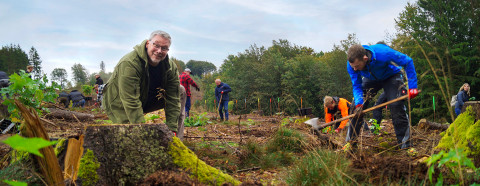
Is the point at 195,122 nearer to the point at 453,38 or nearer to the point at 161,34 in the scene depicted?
the point at 161,34

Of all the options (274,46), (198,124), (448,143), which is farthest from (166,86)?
(274,46)

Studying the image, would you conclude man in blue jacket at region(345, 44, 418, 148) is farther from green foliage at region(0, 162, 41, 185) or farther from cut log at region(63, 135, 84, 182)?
→ green foliage at region(0, 162, 41, 185)

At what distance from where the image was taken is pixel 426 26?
Result: 20.6 metres

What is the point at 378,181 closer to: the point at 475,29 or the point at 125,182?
the point at 125,182

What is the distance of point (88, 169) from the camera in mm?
2174

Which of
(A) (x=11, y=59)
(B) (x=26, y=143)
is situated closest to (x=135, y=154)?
(B) (x=26, y=143)

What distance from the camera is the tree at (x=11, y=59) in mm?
48156

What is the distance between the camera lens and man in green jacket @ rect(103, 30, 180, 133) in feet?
10.9

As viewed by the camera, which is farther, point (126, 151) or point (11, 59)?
point (11, 59)

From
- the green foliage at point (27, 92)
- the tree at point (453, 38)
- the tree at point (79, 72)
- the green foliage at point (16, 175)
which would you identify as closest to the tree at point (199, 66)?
the tree at point (79, 72)

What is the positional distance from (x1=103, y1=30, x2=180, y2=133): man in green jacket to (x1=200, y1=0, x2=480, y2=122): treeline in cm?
239

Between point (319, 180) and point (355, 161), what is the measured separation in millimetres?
325

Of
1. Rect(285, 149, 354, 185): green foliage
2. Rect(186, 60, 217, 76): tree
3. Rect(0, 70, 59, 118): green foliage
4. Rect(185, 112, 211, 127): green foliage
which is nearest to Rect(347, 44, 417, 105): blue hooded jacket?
Rect(285, 149, 354, 185): green foliage

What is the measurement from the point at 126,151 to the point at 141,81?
4.83ft
